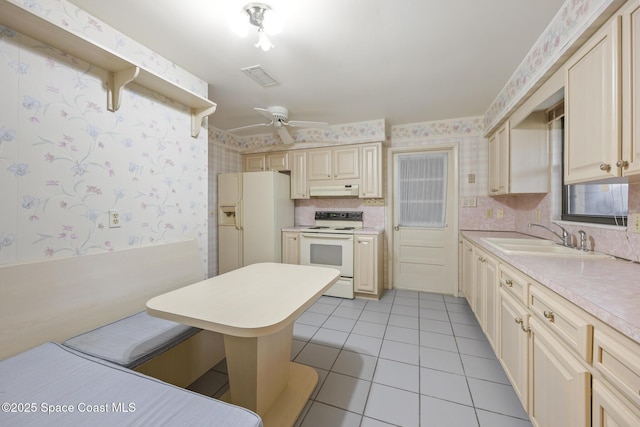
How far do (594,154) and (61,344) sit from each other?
112 inches

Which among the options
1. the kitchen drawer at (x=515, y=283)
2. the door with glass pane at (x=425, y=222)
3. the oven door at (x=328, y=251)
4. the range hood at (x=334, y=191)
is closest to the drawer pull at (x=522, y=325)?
the kitchen drawer at (x=515, y=283)

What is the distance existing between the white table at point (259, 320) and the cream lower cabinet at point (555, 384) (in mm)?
1016

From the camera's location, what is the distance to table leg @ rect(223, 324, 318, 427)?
51.3 inches

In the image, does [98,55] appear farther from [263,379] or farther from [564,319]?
[564,319]

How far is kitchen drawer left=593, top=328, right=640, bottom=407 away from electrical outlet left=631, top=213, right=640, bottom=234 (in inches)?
37.7

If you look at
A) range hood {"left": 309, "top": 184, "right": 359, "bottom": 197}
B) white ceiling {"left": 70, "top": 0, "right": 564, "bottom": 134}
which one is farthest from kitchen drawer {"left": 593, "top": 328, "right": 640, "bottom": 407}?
range hood {"left": 309, "top": 184, "right": 359, "bottom": 197}

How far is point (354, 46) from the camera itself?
1811 mm

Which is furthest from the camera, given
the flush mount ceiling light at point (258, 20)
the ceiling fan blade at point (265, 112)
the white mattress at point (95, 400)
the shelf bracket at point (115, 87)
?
the ceiling fan blade at point (265, 112)

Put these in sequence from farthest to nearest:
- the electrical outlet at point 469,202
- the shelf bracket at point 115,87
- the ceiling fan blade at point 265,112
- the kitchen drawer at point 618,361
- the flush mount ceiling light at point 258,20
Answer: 1. the electrical outlet at point 469,202
2. the ceiling fan blade at point 265,112
3. the shelf bracket at point 115,87
4. the flush mount ceiling light at point 258,20
5. the kitchen drawer at point 618,361

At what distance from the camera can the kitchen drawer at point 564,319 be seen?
0.84m

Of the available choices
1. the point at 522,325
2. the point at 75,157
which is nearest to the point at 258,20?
the point at 75,157

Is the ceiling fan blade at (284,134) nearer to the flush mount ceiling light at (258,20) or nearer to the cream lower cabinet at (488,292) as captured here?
the flush mount ceiling light at (258,20)

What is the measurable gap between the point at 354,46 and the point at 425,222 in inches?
96.8

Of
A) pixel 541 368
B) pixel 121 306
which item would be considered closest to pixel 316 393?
pixel 541 368
